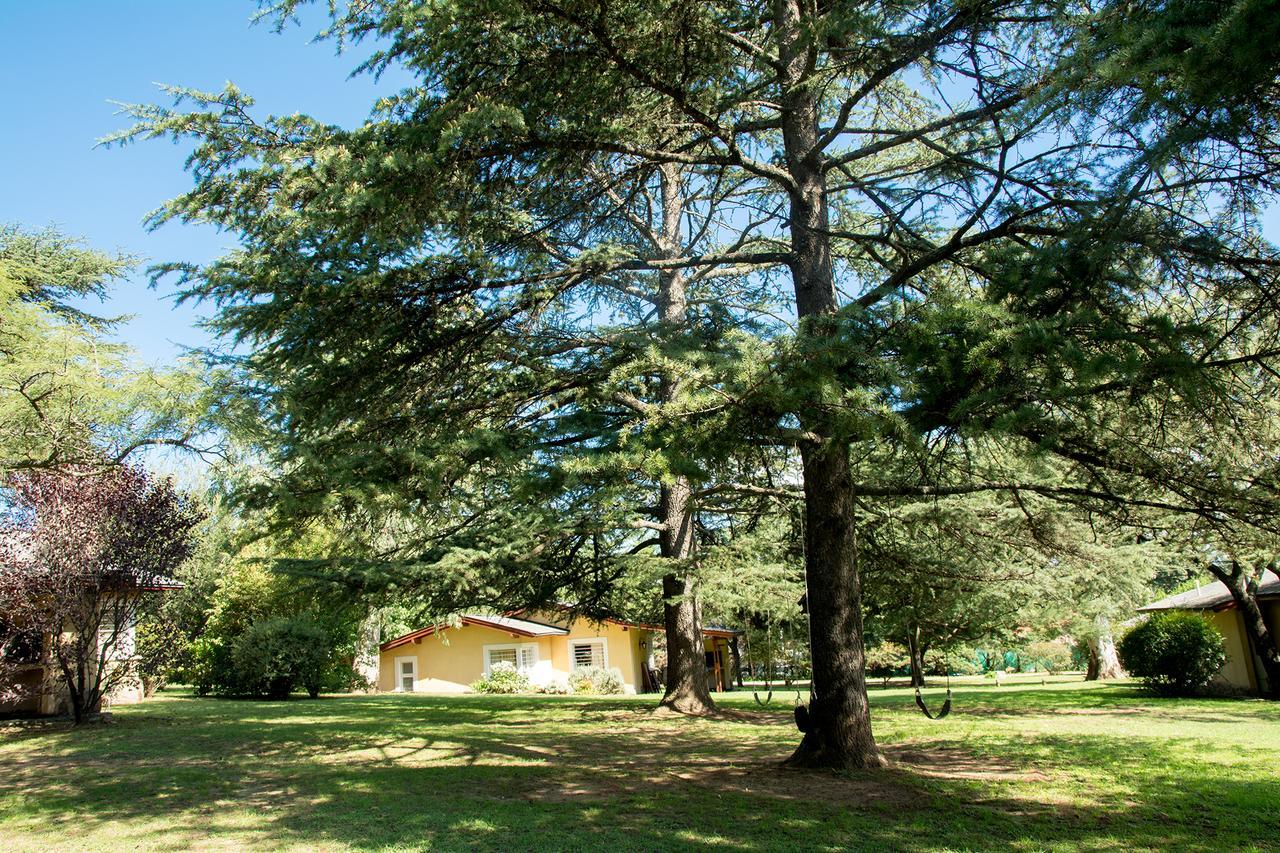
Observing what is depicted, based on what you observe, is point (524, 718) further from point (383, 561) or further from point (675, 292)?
point (675, 292)

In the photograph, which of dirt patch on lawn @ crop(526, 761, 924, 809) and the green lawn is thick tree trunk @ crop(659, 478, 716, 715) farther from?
dirt patch on lawn @ crop(526, 761, 924, 809)

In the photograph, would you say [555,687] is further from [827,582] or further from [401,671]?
[827,582]

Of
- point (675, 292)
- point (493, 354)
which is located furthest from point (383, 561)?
point (675, 292)

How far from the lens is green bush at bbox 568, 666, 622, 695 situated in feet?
94.3

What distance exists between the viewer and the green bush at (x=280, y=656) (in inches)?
863

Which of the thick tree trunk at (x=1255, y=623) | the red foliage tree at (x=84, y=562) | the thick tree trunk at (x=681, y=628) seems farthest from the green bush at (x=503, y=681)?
the thick tree trunk at (x=1255, y=623)

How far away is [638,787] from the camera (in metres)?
8.07

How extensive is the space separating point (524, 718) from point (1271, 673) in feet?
55.3

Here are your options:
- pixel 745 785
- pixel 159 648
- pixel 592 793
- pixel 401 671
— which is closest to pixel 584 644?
pixel 401 671

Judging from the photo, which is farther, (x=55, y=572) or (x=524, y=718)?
(x=524, y=718)

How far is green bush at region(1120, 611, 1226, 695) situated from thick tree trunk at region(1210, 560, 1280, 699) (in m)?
0.73

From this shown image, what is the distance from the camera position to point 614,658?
103 ft

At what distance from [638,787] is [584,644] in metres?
24.4

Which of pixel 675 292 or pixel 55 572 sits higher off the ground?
pixel 675 292
